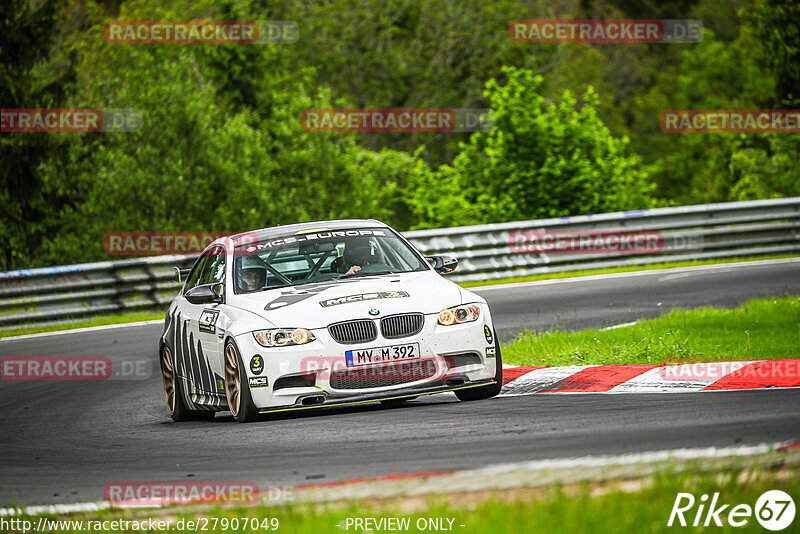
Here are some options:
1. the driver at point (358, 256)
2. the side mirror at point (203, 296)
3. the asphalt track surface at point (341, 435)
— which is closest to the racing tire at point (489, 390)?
the asphalt track surface at point (341, 435)

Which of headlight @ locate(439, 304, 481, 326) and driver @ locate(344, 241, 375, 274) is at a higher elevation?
driver @ locate(344, 241, 375, 274)

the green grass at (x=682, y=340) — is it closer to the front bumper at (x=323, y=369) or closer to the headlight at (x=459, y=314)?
the headlight at (x=459, y=314)

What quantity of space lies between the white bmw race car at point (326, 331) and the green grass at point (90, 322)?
8.72m

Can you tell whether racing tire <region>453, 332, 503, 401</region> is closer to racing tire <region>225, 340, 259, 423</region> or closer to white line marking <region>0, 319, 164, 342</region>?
racing tire <region>225, 340, 259, 423</region>

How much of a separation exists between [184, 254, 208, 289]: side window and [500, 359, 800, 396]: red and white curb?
9.17 ft

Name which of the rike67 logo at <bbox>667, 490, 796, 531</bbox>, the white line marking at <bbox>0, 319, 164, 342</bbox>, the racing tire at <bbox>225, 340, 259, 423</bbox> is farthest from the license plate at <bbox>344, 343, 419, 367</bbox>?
the white line marking at <bbox>0, 319, 164, 342</bbox>

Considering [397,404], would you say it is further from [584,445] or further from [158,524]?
[158,524]

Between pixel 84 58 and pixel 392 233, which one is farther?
pixel 84 58

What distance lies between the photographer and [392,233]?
1052cm

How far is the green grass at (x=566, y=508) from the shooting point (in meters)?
4.69

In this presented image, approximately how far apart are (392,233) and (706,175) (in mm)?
40651

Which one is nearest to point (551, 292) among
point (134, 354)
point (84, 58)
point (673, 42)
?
point (134, 354)

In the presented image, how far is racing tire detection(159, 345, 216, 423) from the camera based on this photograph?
10.3m

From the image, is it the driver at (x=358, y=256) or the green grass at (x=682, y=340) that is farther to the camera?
the green grass at (x=682, y=340)
